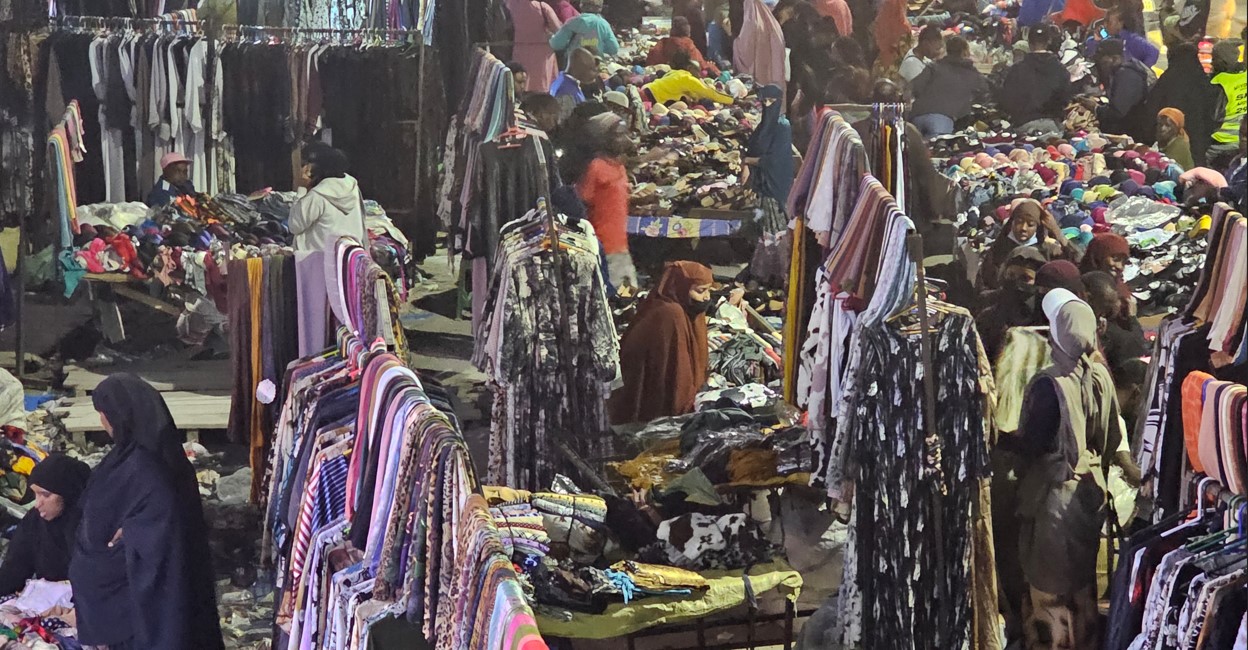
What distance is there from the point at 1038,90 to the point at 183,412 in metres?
2.79

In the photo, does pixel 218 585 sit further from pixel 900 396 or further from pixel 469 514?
pixel 900 396

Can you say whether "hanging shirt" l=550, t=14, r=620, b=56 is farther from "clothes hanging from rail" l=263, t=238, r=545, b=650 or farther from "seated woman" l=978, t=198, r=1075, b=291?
"seated woman" l=978, t=198, r=1075, b=291

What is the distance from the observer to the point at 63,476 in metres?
4.07

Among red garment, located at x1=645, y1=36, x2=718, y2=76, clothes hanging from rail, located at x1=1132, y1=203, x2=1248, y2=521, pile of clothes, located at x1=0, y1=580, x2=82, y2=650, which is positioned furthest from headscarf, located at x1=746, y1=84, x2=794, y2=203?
pile of clothes, located at x1=0, y1=580, x2=82, y2=650

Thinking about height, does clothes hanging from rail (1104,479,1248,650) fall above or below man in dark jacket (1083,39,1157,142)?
below

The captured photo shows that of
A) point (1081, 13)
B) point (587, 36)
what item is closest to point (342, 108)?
point (587, 36)

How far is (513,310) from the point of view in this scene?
4277 mm

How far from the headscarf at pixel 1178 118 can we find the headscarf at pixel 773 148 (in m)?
1.17

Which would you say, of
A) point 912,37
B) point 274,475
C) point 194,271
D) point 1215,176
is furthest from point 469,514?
point 1215,176

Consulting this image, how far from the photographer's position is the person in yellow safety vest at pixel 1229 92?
4.27m

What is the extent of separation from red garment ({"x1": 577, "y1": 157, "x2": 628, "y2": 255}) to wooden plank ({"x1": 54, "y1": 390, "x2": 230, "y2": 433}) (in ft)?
4.05

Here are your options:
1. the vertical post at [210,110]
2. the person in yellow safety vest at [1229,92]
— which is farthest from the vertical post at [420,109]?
the person in yellow safety vest at [1229,92]

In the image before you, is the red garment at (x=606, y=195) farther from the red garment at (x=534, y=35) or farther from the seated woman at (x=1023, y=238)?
the seated woman at (x=1023, y=238)

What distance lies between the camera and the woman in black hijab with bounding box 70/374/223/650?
388cm
